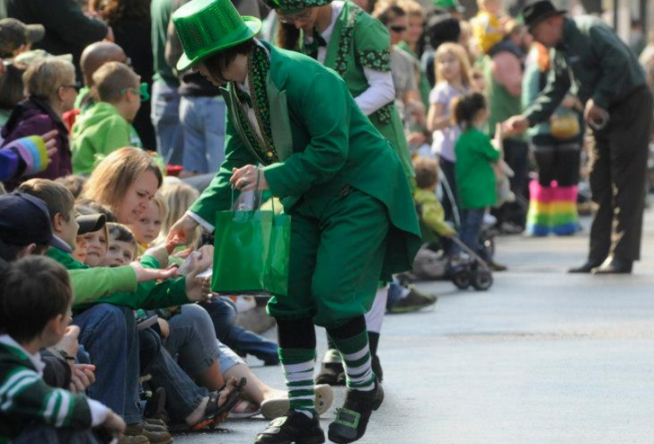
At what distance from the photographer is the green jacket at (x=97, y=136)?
9.77 m

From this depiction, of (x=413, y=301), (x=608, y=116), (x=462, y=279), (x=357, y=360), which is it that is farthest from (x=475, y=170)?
(x=357, y=360)

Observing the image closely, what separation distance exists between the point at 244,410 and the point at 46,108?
247 centimetres

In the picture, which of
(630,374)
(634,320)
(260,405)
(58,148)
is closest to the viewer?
(260,405)

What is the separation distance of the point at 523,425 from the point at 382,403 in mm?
905

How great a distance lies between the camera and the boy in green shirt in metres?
9.78

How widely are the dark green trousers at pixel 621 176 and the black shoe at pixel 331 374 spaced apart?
19.5 ft

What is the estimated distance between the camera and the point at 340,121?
625cm

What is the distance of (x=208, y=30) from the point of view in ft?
20.2

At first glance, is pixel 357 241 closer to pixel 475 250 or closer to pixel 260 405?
pixel 260 405

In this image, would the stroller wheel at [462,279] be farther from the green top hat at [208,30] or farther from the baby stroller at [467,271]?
the green top hat at [208,30]

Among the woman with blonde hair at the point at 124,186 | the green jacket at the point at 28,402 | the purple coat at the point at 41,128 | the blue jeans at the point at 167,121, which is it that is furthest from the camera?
the blue jeans at the point at 167,121

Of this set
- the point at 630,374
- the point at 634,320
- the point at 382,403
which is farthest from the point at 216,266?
the point at 634,320

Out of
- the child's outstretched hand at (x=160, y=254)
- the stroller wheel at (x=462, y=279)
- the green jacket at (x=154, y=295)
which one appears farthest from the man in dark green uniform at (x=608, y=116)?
the green jacket at (x=154, y=295)

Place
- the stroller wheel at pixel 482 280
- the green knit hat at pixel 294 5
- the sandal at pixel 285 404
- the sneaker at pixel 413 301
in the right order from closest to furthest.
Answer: the sandal at pixel 285 404, the green knit hat at pixel 294 5, the sneaker at pixel 413 301, the stroller wheel at pixel 482 280
